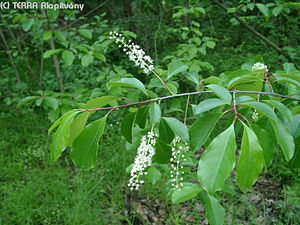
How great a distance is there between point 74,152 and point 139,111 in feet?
0.63

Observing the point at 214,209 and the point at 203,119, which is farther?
the point at 214,209

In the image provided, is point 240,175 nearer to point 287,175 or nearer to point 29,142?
point 287,175

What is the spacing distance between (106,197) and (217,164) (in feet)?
6.25

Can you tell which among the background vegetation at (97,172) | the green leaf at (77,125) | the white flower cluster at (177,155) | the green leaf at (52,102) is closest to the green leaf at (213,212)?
the white flower cluster at (177,155)

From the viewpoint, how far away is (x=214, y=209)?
824 mm

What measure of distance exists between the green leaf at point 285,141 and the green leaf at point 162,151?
0.26 metres

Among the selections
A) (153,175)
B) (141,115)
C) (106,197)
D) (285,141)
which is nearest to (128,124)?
(141,115)

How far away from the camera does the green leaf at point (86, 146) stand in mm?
628

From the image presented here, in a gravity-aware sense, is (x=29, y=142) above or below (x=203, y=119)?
below

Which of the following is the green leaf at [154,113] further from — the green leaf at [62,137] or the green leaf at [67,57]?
the green leaf at [67,57]

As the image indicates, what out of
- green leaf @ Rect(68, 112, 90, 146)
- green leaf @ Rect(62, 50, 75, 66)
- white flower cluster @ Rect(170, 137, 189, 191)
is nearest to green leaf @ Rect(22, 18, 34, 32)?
green leaf @ Rect(62, 50, 75, 66)

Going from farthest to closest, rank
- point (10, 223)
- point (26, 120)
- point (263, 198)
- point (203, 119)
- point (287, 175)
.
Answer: point (26, 120), point (287, 175), point (263, 198), point (10, 223), point (203, 119)

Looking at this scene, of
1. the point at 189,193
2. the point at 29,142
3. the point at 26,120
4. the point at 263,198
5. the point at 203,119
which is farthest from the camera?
the point at 26,120

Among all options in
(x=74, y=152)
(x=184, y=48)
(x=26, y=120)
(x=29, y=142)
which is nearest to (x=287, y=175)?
(x=184, y=48)
